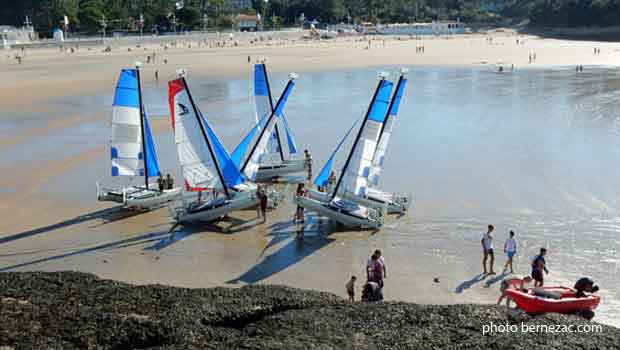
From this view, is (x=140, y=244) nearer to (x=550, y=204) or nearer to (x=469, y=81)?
(x=550, y=204)

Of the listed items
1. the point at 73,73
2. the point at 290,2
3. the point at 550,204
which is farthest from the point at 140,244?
the point at 290,2

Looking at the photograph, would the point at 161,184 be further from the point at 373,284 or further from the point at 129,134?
the point at 373,284

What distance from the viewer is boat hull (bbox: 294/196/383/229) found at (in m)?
17.7

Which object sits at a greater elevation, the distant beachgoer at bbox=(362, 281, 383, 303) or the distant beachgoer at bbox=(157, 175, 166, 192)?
the distant beachgoer at bbox=(157, 175, 166, 192)

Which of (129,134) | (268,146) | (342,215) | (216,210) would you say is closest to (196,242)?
(216,210)

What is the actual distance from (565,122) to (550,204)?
15.6 m

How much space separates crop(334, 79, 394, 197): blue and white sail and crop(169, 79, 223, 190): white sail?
3775 mm

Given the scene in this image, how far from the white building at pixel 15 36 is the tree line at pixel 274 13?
8.53 m

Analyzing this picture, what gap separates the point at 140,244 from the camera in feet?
56.0

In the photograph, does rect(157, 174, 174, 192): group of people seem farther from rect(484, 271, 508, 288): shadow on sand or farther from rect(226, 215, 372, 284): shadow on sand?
rect(484, 271, 508, 288): shadow on sand

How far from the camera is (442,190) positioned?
70.3 ft

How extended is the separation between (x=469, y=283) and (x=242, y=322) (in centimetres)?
580

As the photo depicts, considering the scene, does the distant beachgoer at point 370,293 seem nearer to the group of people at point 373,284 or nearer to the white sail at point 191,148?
the group of people at point 373,284

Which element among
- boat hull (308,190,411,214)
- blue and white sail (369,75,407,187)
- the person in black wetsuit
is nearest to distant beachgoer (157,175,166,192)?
boat hull (308,190,411,214)
